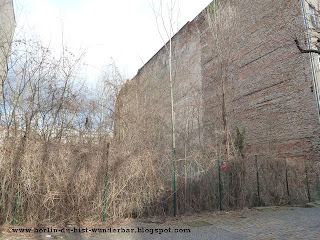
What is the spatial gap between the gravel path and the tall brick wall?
3649 mm

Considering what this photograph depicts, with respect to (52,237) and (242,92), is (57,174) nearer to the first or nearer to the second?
(52,237)

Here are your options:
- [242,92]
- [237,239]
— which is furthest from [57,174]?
[242,92]

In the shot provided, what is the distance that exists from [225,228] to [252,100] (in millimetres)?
10528

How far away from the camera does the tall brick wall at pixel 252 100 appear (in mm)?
12204

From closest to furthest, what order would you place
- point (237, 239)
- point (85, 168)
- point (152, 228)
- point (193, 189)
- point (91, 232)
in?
point (237, 239), point (91, 232), point (152, 228), point (85, 168), point (193, 189)

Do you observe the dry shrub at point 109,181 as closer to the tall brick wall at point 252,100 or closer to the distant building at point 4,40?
the tall brick wall at point 252,100

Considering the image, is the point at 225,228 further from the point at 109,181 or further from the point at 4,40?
the point at 4,40

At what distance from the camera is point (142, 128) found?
11.3 m

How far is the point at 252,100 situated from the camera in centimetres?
1520

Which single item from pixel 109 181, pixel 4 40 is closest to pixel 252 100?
pixel 109 181

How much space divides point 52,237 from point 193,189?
15.3 feet

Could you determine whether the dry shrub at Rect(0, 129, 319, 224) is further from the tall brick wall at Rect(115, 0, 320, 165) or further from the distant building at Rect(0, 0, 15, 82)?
the distant building at Rect(0, 0, 15, 82)

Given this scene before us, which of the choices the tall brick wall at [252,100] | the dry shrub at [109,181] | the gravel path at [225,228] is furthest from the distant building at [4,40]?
the gravel path at [225,228]

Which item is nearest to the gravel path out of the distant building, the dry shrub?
the dry shrub
